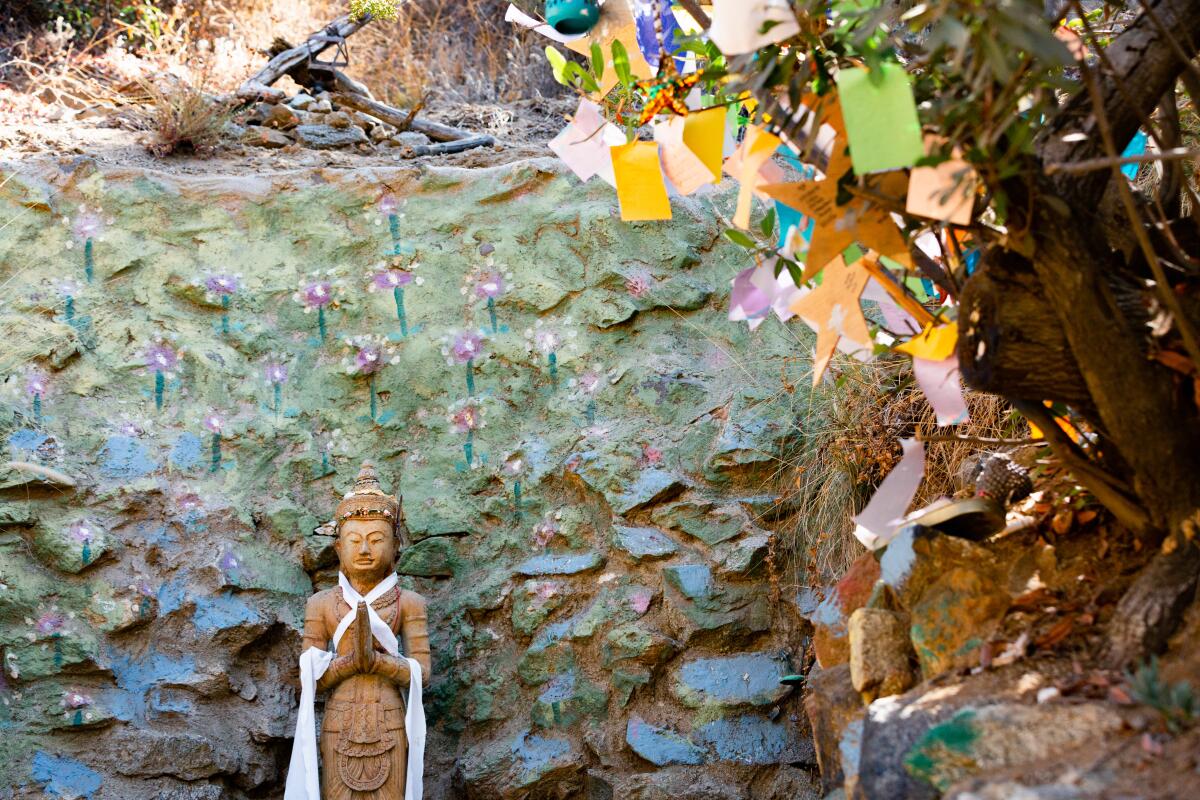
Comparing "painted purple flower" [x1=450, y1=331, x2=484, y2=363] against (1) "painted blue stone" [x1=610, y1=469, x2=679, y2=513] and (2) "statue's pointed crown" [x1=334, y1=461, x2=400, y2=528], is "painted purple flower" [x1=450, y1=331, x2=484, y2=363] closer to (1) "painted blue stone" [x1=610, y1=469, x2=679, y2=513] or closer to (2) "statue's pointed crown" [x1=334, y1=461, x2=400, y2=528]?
(2) "statue's pointed crown" [x1=334, y1=461, x2=400, y2=528]

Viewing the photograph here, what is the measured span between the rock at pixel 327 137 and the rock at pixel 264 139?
9 centimetres

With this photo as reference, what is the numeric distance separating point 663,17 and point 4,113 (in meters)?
3.94

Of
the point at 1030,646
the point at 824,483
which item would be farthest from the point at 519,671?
the point at 1030,646

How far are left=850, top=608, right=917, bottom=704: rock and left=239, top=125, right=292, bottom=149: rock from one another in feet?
13.4

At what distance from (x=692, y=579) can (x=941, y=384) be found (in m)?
1.88

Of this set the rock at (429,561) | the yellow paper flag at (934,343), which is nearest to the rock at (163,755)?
the rock at (429,561)

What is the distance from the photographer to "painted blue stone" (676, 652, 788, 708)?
4.41 meters

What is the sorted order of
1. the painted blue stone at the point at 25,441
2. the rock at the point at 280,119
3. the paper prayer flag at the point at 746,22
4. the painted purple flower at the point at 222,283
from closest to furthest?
the paper prayer flag at the point at 746,22 < the painted blue stone at the point at 25,441 < the painted purple flower at the point at 222,283 < the rock at the point at 280,119

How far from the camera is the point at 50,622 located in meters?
4.41

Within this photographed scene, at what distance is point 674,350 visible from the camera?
516cm

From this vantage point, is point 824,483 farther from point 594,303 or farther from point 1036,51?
point 1036,51

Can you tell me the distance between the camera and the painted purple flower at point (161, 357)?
5.01m

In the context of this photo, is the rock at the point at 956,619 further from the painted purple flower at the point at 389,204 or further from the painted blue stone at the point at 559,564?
the painted purple flower at the point at 389,204

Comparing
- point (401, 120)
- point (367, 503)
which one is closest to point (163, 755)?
point (367, 503)
